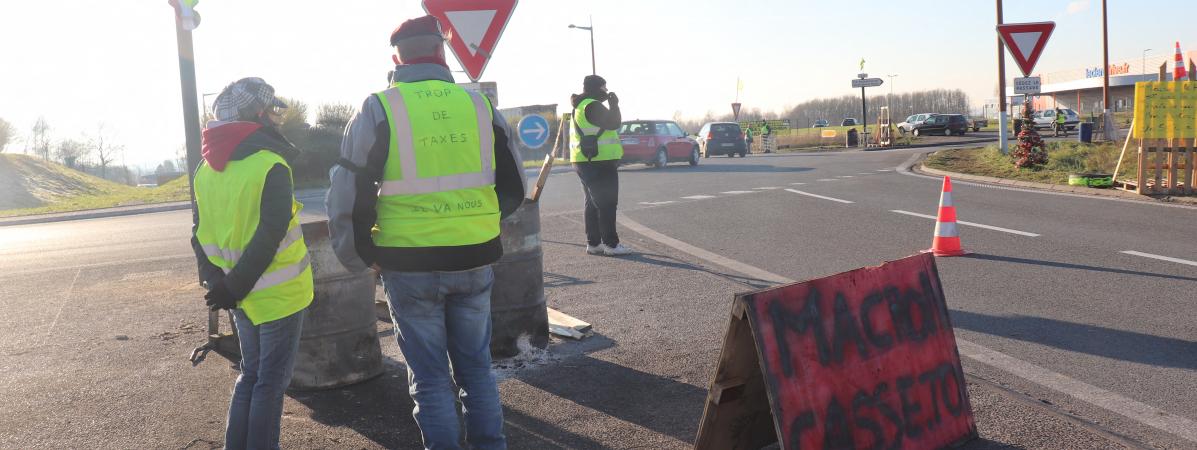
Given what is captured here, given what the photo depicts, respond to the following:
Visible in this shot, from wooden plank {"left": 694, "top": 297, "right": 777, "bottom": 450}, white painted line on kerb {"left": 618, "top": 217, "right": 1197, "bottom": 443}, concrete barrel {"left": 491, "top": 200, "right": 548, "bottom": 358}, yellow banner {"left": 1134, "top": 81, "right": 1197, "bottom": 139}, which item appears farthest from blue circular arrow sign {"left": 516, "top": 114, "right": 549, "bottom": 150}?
wooden plank {"left": 694, "top": 297, "right": 777, "bottom": 450}

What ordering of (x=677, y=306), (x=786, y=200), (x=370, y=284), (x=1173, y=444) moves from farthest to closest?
(x=786, y=200) → (x=677, y=306) → (x=370, y=284) → (x=1173, y=444)

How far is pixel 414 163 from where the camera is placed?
10.9 feet

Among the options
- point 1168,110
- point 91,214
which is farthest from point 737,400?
point 91,214

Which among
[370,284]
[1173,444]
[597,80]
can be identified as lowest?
[1173,444]

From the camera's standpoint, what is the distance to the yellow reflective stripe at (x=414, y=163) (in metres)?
3.28

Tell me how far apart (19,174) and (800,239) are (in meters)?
31.1

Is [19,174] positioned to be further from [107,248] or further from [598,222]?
[598,222]

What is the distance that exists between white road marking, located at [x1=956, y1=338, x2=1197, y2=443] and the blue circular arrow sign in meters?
7.49

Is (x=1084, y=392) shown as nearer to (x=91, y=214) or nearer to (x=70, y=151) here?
(x=91, y=214)

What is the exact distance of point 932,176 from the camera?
19.6 metres

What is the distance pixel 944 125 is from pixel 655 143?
3212 centimetres

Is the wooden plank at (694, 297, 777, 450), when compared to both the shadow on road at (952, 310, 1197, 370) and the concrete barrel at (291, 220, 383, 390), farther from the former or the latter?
the shadow on road at (952, 310, 1197, 370)

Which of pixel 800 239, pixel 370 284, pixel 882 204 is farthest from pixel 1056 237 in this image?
pixel 370 284

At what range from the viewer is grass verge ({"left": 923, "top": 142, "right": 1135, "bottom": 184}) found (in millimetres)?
17817
